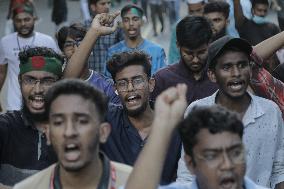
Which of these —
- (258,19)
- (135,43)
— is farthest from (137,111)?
(258,19)

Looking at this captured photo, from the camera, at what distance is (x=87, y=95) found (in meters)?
4.34

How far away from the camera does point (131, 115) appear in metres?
5.82

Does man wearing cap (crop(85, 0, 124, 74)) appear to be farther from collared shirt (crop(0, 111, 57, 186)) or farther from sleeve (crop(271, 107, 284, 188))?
sleeve (crop(271, 107, 284, 188))

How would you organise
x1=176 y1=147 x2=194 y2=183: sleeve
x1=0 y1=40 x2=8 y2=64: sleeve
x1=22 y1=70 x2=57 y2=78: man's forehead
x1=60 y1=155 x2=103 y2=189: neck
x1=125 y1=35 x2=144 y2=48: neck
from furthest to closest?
x1=125 y1=35 x2=144 y2=48: neck, x1=0 y1=40 x2=8 y2=64: sleeve, x1=22 y1=70 x2=57 y2=78: man's forehead, x1=176 y1=147 x2=194 y2=183: sleeve, x1=60 y1=155 x2=103 y2=189: neck

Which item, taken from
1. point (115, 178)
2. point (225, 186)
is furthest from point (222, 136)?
point (115, 178)

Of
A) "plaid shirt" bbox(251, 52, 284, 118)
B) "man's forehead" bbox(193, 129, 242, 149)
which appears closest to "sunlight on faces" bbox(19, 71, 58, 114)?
"plaid shirt" bbox(251, 52, 284, 118)

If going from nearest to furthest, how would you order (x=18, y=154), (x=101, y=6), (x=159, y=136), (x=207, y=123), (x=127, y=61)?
(x=159, y=136) < (x=207, y=123) < (x=18, y=154) < (x=127, y=61) < (x=101, y=6)

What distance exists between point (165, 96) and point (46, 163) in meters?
1.77

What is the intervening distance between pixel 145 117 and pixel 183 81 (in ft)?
3.47

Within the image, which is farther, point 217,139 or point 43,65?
point 43,65

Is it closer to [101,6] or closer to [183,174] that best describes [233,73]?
[183,174]

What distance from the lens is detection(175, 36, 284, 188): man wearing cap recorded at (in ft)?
17.9

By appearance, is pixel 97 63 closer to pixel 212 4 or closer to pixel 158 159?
pixel 212 4

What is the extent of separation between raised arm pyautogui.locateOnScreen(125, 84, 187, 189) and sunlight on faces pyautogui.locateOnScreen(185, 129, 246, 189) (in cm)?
34
